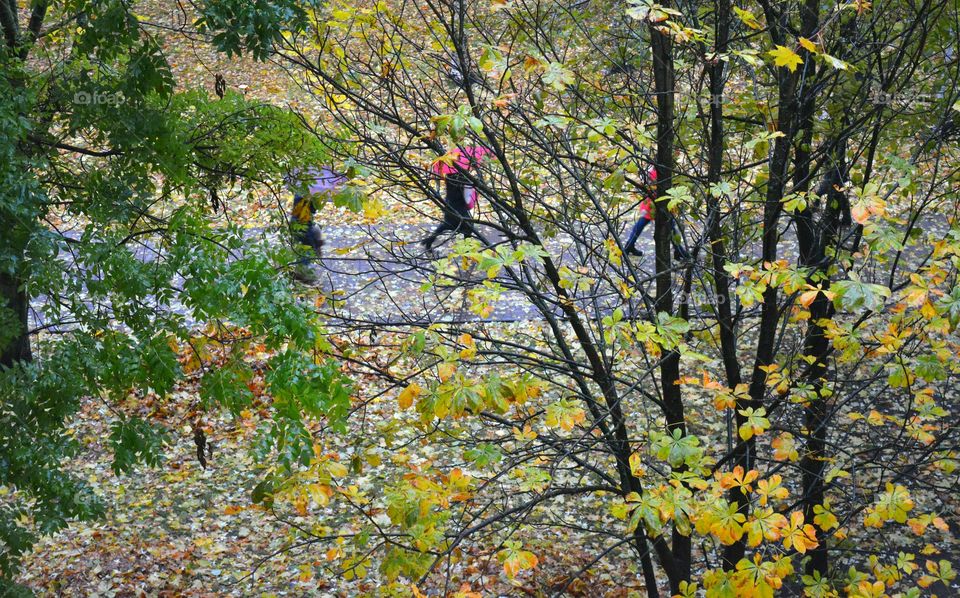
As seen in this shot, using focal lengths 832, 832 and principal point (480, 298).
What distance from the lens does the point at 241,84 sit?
18.6m

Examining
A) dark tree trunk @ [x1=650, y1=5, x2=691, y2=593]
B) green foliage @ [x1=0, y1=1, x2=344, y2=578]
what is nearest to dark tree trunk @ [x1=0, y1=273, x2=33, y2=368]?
green foliage @ [x1=0, y1=1, x2=344, y2=578]

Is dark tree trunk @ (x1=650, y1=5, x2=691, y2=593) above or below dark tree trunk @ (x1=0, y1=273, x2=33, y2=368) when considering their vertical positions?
above

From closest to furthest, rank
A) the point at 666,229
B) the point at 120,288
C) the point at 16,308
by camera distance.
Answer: the point at 120,288 < the point at 666,229 < the point at 16,308

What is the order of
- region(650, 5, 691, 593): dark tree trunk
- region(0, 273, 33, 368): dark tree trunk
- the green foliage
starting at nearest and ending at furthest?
1. the green foliage
2. region(650, 5, 691, 593): dark tree trunk
3. region(0, 273, 33, 368): dark tree trunk

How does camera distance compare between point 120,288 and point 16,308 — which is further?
point 16,308

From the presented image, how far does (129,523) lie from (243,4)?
604 cm

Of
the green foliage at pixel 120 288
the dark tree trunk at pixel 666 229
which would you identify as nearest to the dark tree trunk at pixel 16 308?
the green foliage at pixel 120 288

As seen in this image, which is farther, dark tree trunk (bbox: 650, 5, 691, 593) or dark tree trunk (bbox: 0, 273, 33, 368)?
dark tree trunk (bbox: 0, 273, 33, 368)

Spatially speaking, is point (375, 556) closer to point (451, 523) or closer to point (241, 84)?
point (451, 523)

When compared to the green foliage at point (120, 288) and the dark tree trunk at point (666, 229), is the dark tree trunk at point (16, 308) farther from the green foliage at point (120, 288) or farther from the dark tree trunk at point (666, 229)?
the dark tree trunk at point (666, 229)

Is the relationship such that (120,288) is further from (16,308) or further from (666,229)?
(666,229)

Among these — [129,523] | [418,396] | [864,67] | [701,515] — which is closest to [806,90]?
[864,67]

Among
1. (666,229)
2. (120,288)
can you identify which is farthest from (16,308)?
(666,229)

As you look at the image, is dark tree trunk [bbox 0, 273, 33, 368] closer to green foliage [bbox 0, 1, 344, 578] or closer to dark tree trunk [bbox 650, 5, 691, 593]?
green foliage [bbox 0, 1, 344, 578]
